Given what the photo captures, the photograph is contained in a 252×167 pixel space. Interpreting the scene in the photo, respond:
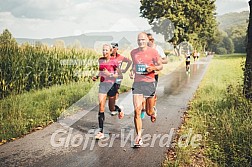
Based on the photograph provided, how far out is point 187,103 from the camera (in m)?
9.02

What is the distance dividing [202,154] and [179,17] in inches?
1449

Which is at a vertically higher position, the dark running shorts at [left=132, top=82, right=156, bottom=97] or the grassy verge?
the dark running shorts at [left=132, top=82, right=156, bottom=97]

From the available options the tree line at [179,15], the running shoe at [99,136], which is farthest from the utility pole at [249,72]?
the tree line at [179,15]

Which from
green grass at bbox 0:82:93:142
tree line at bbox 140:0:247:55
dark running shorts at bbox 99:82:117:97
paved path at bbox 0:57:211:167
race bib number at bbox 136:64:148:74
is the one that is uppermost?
tree line at bbox 140:0:247:55

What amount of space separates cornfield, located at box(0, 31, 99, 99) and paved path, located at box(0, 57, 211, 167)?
3.86 metres

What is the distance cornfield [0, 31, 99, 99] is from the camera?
31.9 feet

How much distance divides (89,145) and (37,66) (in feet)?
22.5

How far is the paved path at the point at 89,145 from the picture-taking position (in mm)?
4383

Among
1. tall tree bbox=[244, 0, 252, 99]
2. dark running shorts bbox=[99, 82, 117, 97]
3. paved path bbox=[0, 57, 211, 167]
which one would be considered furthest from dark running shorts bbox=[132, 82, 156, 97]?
tall tree bbox=[244, 0, 252, 99]

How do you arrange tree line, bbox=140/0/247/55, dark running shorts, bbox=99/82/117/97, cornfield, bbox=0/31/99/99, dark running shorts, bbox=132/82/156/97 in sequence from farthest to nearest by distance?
tree line, bbox=140/0/247/55
cornfield, bbox=0/31/99/99
dark running shorts, bbox=99/82/117/97
dark running shorts, bbox=132/82/156/97

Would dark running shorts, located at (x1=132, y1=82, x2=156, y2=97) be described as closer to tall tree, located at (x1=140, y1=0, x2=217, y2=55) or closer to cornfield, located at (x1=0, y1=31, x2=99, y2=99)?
cornfield, located at (x1=0, y1=31, x2=99, y2=99)

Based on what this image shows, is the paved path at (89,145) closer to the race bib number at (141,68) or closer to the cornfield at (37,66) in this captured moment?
the race bib number at (141,68)

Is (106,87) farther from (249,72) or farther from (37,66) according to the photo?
(37,66)

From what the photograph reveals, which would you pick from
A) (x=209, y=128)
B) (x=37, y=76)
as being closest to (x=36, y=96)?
(x=37, y=76)
